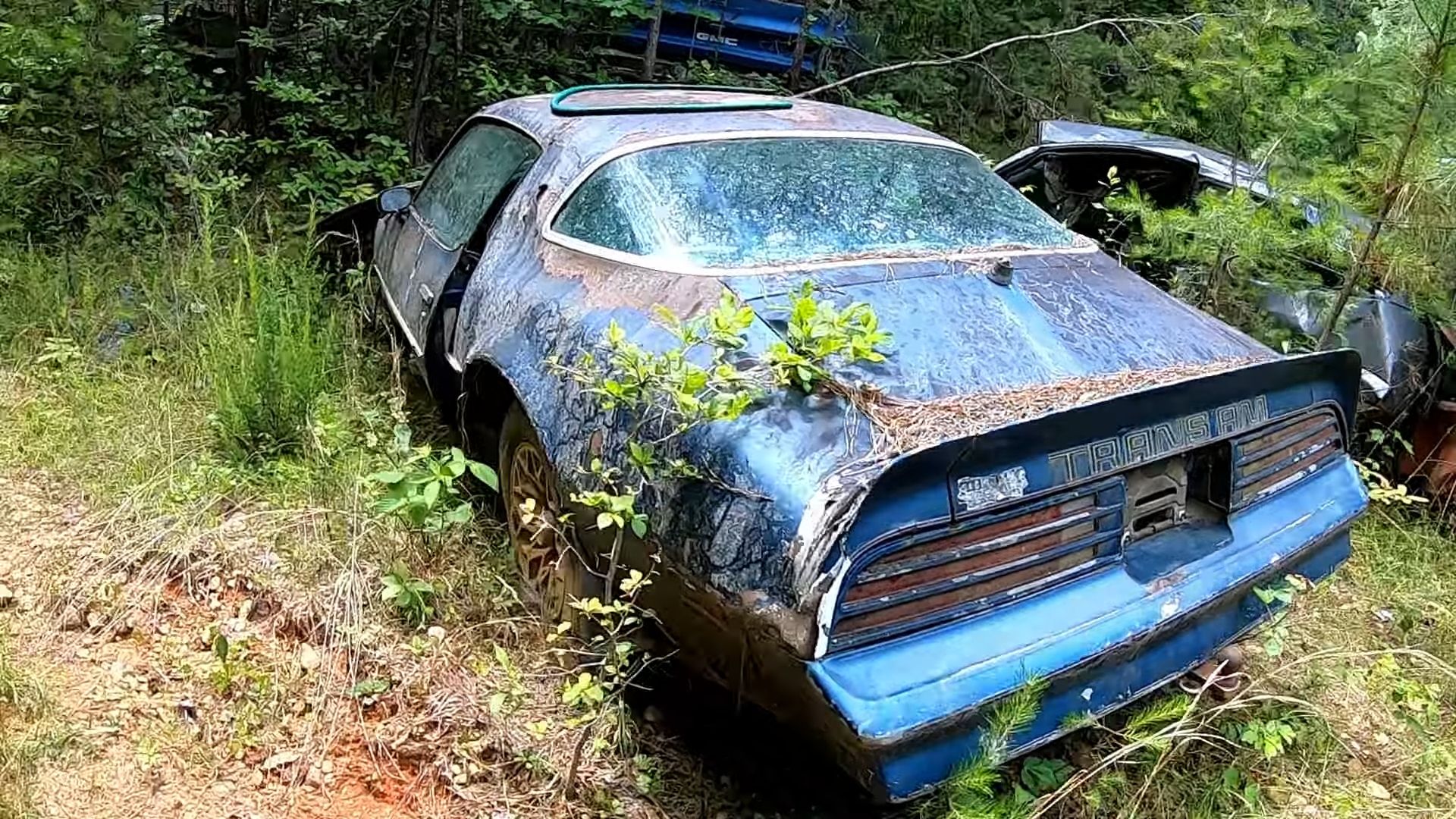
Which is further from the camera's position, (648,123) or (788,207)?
(648,123)

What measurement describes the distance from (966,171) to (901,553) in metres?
2.02

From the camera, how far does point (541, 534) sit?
3.34 meters

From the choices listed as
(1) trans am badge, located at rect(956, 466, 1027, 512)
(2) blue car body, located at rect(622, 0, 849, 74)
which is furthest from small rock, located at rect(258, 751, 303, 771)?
(2) blue car body, located at rect(622, 0, 849, 74)

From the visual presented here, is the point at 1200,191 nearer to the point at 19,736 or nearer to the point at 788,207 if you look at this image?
the point at 788,207

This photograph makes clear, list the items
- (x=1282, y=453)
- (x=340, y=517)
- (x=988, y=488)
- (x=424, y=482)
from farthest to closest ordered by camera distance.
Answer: (x=340, y=517) → (x=424, y=482) → (x=1282, y=453) → (x=988, y=488)

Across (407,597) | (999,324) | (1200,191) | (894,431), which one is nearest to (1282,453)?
(999,324)

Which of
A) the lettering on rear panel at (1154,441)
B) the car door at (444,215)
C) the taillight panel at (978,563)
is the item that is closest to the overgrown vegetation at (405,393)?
the taillight panel at (978,563)

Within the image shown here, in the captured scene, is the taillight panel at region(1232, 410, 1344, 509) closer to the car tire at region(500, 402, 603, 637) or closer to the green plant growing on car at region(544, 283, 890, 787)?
the green plant growing on car at region(544, 283, 890, 787)

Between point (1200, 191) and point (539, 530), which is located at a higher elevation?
point (1200, 191)

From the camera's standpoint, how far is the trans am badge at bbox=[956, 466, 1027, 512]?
2.38 meters

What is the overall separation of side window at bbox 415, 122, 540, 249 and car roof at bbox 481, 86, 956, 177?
78 mm

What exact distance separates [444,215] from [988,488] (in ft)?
9.48

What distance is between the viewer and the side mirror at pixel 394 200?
183 inches

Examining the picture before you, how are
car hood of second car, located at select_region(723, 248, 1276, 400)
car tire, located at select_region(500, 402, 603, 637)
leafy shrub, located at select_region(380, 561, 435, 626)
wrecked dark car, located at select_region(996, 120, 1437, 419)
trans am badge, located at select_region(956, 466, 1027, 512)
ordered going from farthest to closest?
1. wrecked dark car, located at select_region(996, 120, 1437, 419)
2. leafy shrub, located at select_region(380, 561, 435, 626)
3. car tire, located at select_region(500, 402, 603, 637)
4. car hood of second car, located at select_region(723, 248, 1276, 400)
5. trans am badge, located at select_region(956, 466, 1027, 512)
